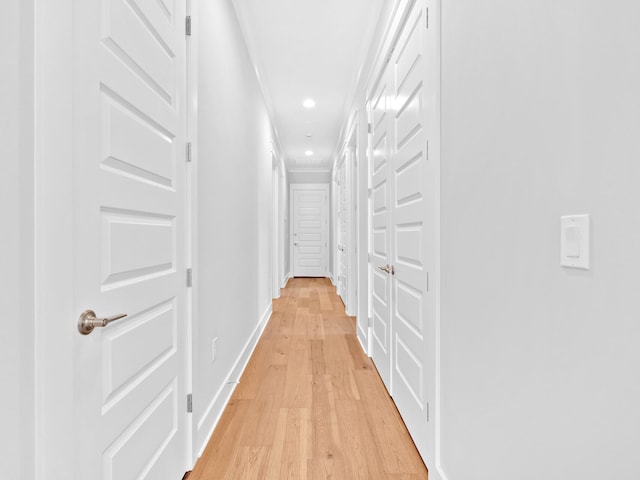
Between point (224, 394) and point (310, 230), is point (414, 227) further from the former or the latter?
point (310, 230)

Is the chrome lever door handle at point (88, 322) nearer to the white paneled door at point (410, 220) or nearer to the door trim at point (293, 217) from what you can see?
the white paneled door at point (410, 220)

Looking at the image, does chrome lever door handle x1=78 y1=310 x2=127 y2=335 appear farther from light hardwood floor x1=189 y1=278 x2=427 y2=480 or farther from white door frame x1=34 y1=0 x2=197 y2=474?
light hardwood floor x1=189 y1=278 x2=427 y2=480

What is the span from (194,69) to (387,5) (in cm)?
148

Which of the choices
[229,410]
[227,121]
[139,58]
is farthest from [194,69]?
[229,410]

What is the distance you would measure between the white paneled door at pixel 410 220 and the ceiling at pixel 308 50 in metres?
0.60

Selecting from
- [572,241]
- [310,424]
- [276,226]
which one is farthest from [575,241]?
[276,226]

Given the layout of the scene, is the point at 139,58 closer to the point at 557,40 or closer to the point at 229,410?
the point at 557,40

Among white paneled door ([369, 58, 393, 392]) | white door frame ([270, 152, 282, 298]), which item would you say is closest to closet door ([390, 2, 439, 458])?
white paneled door ([369, 58, 393, 392])

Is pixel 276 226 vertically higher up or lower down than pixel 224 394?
higher up

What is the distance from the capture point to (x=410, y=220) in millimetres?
1892

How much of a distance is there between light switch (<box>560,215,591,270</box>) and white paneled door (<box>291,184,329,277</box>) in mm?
7707

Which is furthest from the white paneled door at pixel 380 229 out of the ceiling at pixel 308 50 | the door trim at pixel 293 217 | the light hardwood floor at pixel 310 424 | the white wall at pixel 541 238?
the door trim at pixel 293 217

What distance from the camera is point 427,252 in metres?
1.61

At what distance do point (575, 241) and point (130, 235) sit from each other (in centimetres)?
116
